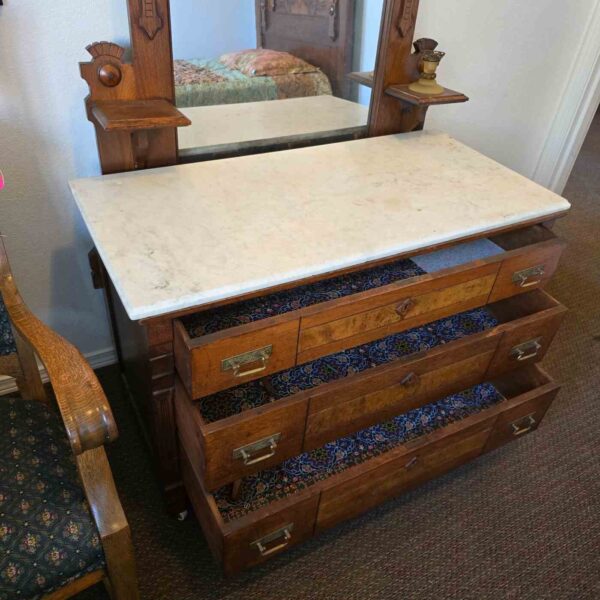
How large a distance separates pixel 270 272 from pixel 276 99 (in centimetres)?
61

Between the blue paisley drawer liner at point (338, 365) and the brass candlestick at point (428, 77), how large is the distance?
0.59 metres

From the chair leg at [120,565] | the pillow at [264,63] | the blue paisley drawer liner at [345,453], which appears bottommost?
the blue paisley drawer liner at [345,453]

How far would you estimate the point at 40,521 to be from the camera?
772 mm

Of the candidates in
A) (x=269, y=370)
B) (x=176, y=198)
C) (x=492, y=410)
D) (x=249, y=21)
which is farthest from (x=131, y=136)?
(x=492, y=410)

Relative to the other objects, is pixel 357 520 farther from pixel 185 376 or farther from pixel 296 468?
pixel 185 376

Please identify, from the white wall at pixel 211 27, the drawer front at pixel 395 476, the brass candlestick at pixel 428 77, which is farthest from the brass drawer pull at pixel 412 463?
the white wall at pixel 211 27

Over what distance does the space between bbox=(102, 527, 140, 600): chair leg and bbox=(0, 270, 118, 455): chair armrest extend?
0.17m

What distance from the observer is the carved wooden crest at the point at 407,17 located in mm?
1297

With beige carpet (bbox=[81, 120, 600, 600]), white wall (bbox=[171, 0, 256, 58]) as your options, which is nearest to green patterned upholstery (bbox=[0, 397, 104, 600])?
beige carpet (bbox=[81, 120, 600, 600])

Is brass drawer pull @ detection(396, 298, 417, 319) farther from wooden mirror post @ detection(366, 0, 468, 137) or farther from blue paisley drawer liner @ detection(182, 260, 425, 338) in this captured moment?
wooden mirror post @ detection(366, 0, 468, 137)

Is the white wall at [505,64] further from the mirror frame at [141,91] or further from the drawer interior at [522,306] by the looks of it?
the drawer interior at [522,306]

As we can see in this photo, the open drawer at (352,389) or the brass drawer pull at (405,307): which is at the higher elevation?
the brass drawer pull at (405,307)

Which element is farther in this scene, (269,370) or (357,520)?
(357,520)

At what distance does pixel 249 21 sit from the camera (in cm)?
117
